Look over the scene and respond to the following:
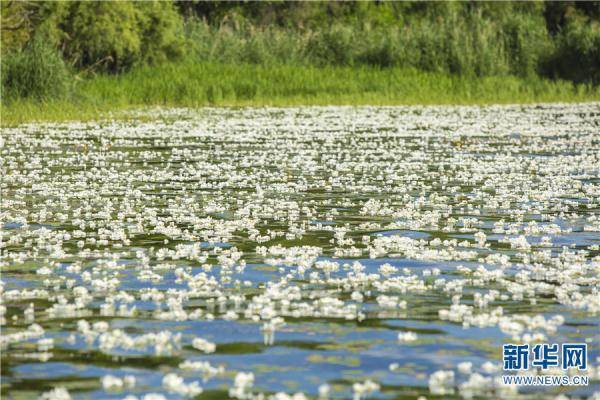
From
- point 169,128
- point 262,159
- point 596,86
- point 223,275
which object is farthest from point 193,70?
point 223,275

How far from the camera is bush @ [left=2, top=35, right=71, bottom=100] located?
1209 inches

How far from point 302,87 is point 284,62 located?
12.5 feet

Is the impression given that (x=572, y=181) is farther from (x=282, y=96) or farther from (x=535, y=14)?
(x=535, y=14)

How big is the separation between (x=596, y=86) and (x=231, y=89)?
49.9 feet

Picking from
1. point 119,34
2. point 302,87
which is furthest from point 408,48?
point 119,34

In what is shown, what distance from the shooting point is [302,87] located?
40281 mm

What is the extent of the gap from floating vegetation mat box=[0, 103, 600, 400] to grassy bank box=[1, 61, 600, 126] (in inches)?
646

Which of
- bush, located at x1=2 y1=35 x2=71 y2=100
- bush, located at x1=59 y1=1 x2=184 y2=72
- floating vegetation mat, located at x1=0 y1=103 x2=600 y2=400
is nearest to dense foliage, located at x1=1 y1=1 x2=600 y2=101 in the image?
bush, located at x1=59 y1=1 x2=184 y2=72

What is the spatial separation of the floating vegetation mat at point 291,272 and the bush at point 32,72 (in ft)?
34.1

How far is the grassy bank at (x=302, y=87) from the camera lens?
37312 millimetres

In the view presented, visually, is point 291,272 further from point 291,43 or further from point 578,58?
point 578,58

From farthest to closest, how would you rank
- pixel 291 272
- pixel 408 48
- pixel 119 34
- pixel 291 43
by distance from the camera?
pixel 291 43 < pixel 408 48 < pixel 119 34 < pixel 291 272

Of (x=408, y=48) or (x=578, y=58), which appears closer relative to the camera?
(x=408, y=48)

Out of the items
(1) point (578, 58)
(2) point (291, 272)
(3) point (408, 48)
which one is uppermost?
(3) point (408, 48)
